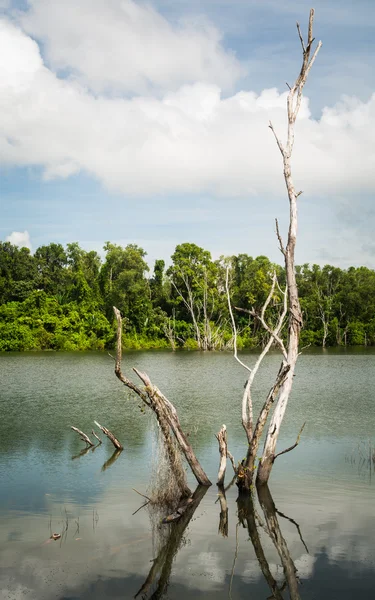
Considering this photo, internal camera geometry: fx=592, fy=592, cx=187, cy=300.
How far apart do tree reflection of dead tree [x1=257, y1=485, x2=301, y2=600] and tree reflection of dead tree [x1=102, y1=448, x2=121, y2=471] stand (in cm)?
412

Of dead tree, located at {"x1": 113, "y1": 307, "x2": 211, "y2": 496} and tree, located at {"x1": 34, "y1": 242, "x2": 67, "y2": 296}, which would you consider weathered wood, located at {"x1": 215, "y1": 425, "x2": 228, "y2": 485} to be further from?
tree, located at {"x1": 34, "y1": 242, "x2": 67, "y2": 296}

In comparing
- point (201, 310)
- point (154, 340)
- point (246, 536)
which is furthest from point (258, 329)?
point (246, 536)

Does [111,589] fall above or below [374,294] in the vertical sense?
below

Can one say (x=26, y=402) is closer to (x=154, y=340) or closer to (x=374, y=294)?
(x=154, y=340)

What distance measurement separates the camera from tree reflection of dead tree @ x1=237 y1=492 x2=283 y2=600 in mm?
8078

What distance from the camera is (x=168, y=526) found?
10.4m

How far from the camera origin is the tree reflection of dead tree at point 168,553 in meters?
7.90

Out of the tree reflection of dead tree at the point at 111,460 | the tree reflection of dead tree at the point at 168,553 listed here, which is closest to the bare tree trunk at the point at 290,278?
the tree reflection of dead tree at the point at 168,553

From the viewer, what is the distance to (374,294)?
267ft

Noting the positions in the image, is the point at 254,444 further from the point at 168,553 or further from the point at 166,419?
the point at 168,553

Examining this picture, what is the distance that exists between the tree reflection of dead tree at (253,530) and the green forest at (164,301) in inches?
2162

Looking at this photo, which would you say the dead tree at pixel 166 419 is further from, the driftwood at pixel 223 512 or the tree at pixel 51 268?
the tree at pixel 51 268

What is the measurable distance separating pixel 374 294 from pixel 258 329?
55.8 feet

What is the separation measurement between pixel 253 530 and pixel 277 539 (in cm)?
59
